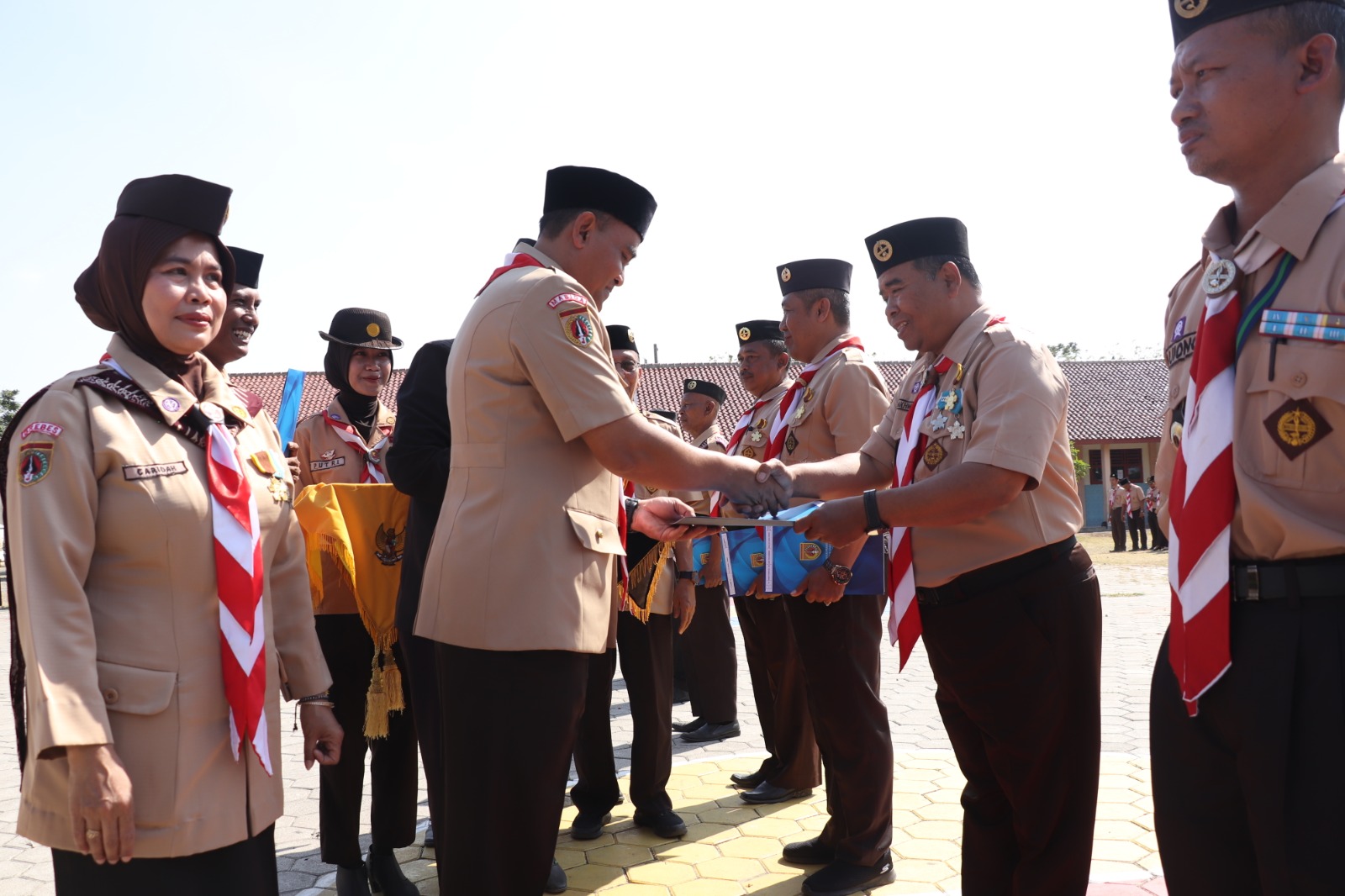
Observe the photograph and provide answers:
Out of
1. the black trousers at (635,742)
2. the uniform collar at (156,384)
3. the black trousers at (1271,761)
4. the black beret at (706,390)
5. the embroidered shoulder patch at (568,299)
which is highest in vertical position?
the black beret at (706,390)

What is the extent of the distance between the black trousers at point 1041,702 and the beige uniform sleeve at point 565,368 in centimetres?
133

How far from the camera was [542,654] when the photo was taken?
256 centimetres

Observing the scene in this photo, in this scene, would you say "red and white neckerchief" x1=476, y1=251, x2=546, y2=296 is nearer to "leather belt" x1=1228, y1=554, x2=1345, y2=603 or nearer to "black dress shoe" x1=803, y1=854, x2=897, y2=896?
"leather belt" x1=1228, y1=554, x2=1345, y2=603

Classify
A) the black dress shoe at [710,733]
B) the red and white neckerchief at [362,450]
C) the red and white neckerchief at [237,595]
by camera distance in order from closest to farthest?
the red and white neckerchief at [237,595], the red and white neckerchief at [362,450], the black dress shoe at [710,733]

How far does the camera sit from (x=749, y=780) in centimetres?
549

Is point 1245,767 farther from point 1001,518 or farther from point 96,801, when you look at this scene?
point 96,801

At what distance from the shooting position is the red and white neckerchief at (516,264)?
2.84 metres

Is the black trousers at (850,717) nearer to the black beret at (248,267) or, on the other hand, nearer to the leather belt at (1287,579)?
the leather belt at (1287,579)

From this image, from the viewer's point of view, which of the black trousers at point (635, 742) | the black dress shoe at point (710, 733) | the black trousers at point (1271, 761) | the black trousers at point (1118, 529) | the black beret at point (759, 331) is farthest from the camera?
the black trousers at point (1118, 529)

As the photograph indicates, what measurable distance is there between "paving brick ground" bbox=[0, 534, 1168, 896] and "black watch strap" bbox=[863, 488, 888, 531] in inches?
68.4

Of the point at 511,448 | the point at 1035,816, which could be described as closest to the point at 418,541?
the point at 511,448

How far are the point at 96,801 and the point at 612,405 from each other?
1441 millimetres

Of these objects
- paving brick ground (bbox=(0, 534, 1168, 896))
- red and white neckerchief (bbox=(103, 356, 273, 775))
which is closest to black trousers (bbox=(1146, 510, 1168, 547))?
paving brick ground (bbox=(0, 534, 1168, 896))

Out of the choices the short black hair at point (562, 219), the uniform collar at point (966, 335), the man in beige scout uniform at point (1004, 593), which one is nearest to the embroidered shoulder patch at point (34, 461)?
the short black hair at point (562, 219)
